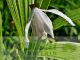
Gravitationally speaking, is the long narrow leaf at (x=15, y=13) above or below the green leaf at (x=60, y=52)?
above

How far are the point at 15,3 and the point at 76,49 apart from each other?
0.81ft

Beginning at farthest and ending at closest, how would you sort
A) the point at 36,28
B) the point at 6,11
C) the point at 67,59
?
the point at 6,11, the point at 67,59, the point at 36,28

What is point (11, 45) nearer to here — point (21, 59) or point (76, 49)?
point (21, 59)

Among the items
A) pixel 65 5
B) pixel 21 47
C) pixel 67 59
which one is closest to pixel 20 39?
pixel 21 47

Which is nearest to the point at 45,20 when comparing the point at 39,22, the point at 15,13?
the point at 39,22

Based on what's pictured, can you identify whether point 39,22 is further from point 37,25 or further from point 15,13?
point 15,13

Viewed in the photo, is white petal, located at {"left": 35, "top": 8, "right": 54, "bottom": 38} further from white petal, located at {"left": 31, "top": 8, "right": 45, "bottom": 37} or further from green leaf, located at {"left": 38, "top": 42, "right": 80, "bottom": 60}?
green leaf, located at {"left": 38, "top": 42, "right": 80, "bottom": 60}

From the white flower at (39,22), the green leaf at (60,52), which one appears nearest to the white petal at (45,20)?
the white flower at (39,22)

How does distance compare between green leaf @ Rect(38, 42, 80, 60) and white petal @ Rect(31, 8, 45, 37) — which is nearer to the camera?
white petal @ Rect(31, 8, 45, 37)

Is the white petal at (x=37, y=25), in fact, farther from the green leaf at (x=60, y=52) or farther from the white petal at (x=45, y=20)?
the green leaf at (x=60, y=52)

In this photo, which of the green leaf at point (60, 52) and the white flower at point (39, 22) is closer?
the white flower at point (39, 22)

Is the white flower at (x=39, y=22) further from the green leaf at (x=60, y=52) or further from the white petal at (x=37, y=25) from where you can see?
the green leaf at (x=60, y=52)

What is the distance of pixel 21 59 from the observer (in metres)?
0.70

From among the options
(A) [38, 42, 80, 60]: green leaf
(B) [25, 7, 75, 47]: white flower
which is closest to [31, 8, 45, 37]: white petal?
(B) [25, 7, 75, 47]: white flower
